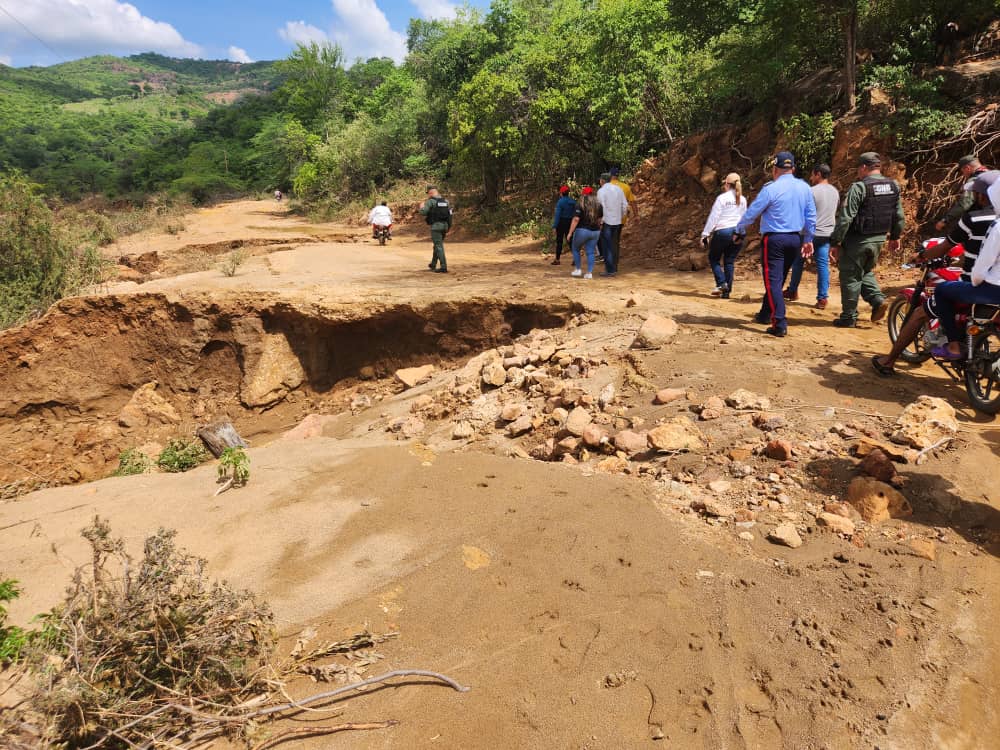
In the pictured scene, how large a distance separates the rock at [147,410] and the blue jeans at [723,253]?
7635 millimetres

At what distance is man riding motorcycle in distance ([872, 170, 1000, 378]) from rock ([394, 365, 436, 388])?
493 cm

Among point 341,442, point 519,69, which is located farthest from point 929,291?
point 519,69

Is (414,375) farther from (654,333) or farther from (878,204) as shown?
(878,204)

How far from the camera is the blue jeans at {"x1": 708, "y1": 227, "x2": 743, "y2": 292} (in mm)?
6781

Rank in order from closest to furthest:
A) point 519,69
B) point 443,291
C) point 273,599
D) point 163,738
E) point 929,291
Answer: point 163,738, point 273,599, point 929,291, point 443,291, point 519,69

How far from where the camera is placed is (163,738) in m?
1.90

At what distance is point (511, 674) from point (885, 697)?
1331 mm

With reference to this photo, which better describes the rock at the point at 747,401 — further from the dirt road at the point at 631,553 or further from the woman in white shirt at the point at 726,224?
the woman in white shirt at the point at 726,224

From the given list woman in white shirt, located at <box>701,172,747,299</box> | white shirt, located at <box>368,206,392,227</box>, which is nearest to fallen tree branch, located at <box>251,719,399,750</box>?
woman in white shirt, located at <box>701,172,747,299</box>

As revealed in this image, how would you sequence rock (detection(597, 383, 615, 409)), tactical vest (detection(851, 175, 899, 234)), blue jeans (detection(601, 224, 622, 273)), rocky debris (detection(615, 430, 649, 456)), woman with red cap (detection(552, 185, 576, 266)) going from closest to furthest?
rocky debris (detection(615, 430, 649, 456)) → rock (detection(597, 383, 615, 409)) → tactical vest (detection(851, 175, 899, 234)) → blue jeans (detection(601, 224, 622, 273)) → woman with red cap (detection(552, 185, 576, 266))

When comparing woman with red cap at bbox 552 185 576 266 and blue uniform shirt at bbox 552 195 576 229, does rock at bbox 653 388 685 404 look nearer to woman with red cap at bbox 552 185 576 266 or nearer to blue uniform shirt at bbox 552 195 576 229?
woman with red cap at bbox 552 185 576 266

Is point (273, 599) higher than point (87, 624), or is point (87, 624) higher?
point (87, 624)

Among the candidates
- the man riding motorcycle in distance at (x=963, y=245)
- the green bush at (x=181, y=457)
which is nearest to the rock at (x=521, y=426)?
the man riding motorcycle in distance at (x=963, y=245)

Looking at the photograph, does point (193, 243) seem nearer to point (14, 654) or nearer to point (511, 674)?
point (14, 654)
